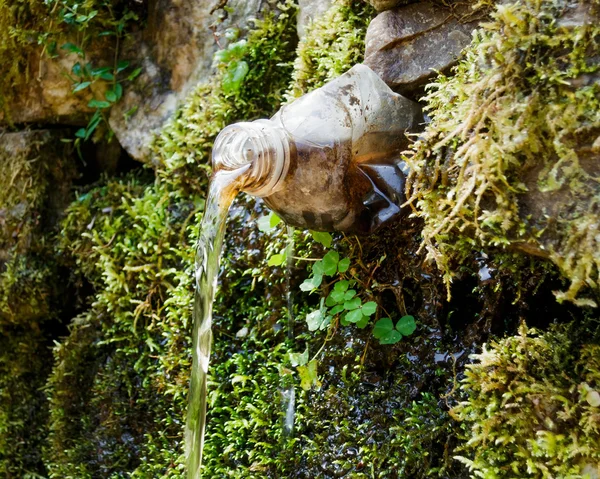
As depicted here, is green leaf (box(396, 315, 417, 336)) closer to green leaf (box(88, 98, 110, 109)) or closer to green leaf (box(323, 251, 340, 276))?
green leaf (box(323, 251, 340, 276))

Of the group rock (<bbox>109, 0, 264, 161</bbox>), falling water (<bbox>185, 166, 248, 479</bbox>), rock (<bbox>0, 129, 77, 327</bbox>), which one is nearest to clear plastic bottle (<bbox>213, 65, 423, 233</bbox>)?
falling water (<bbox>185, 166, 248, 479</bbox>)

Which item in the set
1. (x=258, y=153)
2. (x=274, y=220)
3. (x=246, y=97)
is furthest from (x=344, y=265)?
(x=246, y=97)

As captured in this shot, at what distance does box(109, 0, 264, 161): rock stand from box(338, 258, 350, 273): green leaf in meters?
1.04

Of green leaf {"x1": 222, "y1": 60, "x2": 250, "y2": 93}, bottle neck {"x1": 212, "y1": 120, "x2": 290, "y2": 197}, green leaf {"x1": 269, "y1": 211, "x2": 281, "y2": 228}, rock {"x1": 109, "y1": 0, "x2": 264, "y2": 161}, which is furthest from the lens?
rock {"x1": 109, "y1": 0, "x2": 264, "y2": 161}

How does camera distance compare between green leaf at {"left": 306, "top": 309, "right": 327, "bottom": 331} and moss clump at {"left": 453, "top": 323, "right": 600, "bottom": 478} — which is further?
green leaf at {"left": 306, "top": 309, "right": 327, "bottom": 331}

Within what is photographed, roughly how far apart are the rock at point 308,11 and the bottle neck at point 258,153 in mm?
660

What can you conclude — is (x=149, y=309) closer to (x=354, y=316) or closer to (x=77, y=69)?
(x=354, y=316)

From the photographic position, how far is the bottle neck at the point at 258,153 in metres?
1.54

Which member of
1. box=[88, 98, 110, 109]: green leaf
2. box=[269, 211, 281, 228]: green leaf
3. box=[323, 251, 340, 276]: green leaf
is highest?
box=[88, 98, 110, 109]: green leaf

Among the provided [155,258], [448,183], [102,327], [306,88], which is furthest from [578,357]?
[102,327]

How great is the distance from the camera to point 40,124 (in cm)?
282

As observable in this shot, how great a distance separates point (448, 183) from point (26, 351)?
1.99 metres

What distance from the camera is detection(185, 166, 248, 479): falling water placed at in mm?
1809

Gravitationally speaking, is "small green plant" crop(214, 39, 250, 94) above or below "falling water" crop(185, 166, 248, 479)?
above
